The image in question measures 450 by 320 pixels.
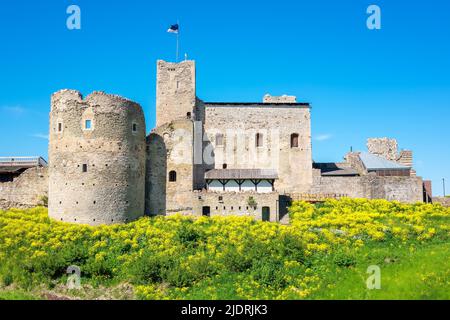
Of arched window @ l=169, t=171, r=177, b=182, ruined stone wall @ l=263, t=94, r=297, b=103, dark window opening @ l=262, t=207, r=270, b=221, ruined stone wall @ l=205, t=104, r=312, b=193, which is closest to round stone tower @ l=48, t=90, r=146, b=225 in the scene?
arched window @ l=169, t=171, r=177, b=182

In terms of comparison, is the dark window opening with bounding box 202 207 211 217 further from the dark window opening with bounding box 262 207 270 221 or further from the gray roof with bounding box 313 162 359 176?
the gray roof with bounding box 313 162 359 176

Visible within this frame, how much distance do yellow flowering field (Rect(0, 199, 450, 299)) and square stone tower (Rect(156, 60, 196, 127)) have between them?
41.9 ft

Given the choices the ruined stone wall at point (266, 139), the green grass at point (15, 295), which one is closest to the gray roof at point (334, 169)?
the ruined stone wall at point (266, 139)

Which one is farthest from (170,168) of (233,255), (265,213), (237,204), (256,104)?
(233,255)

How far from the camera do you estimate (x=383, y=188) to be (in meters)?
47.8

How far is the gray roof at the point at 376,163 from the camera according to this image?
51219 mm

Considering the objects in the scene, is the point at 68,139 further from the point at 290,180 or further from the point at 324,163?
the point at 324,163

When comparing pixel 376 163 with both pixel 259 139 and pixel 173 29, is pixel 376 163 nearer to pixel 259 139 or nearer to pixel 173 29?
pixel 259 139

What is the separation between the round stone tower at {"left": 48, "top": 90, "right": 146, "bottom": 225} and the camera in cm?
3819

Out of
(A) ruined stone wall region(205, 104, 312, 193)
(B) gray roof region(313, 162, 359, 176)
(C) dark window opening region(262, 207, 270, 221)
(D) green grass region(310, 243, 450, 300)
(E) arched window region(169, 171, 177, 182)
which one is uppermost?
(A) ruined stone wall region(205, 104, 312, 193)

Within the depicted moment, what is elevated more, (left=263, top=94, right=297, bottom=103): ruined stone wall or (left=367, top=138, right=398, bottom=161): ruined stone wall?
(left=263, top=94, right=297, bottom=103): ruined stone wall

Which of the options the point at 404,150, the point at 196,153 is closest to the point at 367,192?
the point at 404,150

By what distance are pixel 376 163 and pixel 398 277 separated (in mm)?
27639

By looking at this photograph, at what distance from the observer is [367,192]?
47.6 metres
